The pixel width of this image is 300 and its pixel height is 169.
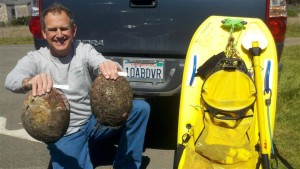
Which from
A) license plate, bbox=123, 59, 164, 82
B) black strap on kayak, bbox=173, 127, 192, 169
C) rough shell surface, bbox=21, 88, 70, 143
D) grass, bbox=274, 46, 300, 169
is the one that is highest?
rough shell surface, bbox=21, 88, 70, 143

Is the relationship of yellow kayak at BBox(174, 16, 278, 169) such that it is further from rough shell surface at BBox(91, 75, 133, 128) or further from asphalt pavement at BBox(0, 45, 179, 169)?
asphalt pavement at BBox(0, 45, 179, 169)

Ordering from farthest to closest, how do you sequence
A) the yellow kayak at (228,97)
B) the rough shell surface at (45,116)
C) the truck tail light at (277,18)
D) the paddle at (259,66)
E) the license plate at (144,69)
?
the license plate at (144,69) → the truck tail light at (277,18) → the paddle at (259,66) → the yellow kayak at (228,97) → the rough shell surface at (45,116)

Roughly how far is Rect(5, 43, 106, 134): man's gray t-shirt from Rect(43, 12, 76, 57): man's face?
0.54ft

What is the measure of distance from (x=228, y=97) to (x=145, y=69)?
1253mm

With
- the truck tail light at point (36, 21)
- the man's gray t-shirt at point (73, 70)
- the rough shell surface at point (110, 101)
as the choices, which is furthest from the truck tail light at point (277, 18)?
the truck tail light at point (36, 21)

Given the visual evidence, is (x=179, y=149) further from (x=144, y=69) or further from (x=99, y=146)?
(x=99, y=146)

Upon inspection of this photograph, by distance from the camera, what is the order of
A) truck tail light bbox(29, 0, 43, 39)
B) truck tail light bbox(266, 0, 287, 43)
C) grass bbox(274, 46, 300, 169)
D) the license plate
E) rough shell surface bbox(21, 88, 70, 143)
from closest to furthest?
1. rough shell surface bbox(21, 88, 70, 143)
2. truck tail light bbox(266, 0, 287, 43)
3. the license plate
4. grass bbox(274, 46, 300, 169)
5. truck tail light bbox(29, 0, 43, 39)

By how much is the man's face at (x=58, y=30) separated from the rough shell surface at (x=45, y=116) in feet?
1.77

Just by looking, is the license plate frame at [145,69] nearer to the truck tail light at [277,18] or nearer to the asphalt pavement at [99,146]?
the asphalt pavement at [99,146]

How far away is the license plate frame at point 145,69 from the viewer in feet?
15.2

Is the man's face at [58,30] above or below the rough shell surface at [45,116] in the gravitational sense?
above

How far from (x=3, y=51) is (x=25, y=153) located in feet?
32.2

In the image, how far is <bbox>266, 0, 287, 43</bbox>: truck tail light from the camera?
4.51 metres

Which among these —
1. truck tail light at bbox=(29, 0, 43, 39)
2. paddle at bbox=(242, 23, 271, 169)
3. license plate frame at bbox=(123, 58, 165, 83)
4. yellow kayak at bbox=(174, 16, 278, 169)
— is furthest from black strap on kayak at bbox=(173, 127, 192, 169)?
truck tail light at bbox=(29, 0, 43, 39)
